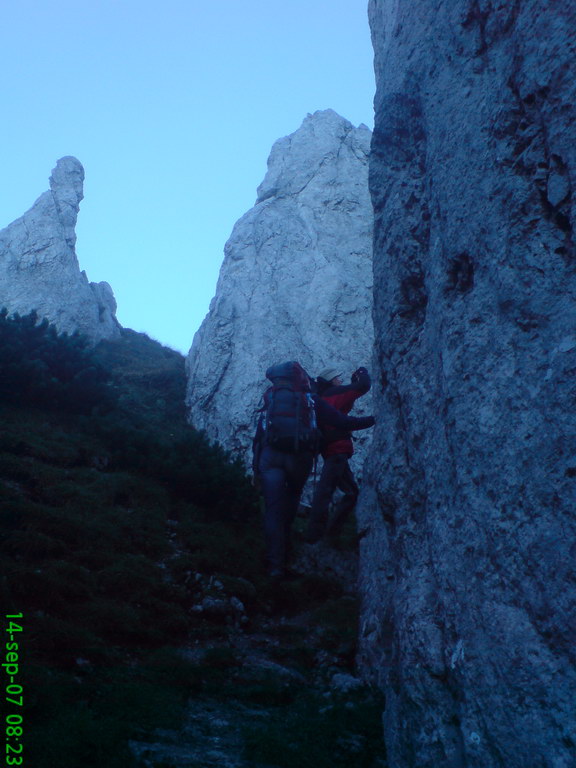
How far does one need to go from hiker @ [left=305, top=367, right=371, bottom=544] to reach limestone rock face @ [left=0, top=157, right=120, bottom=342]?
2474 centimetres

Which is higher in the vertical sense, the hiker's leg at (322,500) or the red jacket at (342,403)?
the red jacket at (342,403)

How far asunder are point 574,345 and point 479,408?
0.95 m

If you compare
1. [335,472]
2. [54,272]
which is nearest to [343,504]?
[335,472]

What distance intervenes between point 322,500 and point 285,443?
4.64 ft

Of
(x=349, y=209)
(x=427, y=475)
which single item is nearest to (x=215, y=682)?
(x=427, y=475)

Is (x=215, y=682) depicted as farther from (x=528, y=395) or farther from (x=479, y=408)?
(x=528, y=395)

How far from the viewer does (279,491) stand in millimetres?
9398

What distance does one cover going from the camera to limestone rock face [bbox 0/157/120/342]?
35.0 meters

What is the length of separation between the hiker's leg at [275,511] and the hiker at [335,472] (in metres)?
0.91

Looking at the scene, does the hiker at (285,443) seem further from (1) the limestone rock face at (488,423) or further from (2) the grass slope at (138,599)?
(1) the limestone rock face at (488,423)

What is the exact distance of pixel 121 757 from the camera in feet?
15.3

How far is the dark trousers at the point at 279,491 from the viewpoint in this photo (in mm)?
9336

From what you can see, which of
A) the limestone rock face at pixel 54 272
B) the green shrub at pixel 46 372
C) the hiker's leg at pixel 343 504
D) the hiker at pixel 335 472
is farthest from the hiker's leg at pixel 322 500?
the limestone rock face at pixel 54 272

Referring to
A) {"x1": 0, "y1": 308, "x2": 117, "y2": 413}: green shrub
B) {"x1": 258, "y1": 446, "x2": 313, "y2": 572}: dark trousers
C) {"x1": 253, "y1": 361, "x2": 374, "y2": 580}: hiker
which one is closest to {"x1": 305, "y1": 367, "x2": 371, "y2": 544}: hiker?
{"x1": 253, "y1": 361, "x2": 374, "y2": 580}: hiker
